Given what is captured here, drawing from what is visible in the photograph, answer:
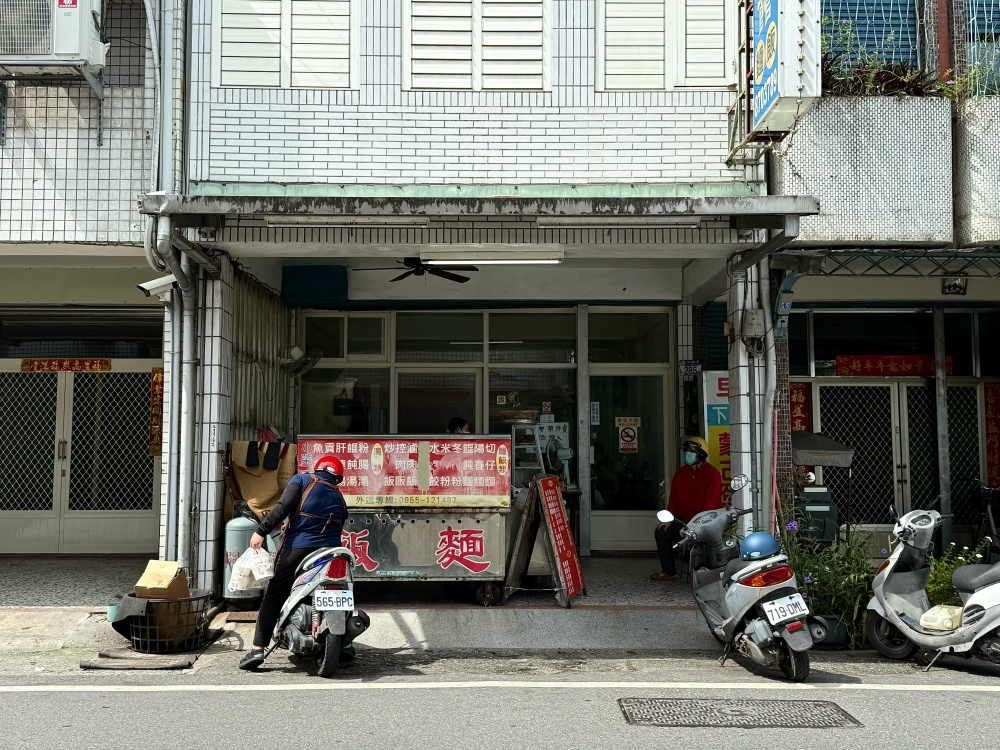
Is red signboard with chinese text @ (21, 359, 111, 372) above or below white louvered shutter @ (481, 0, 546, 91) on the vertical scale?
below

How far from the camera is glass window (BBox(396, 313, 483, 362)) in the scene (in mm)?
11539

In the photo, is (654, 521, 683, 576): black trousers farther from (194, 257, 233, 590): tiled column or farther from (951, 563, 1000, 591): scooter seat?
(194, 257, 233, 590): tiled column

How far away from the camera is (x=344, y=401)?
11.5 metres

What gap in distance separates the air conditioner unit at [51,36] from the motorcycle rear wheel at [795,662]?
7.62m

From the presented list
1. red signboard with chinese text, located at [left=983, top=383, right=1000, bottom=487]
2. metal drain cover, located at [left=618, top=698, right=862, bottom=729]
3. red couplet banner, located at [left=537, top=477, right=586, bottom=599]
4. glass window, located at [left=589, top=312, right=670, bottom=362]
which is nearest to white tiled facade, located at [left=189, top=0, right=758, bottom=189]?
red couplet banner, located at [left=537, top=477, right=586, bottom=599]

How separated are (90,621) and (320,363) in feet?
14.6

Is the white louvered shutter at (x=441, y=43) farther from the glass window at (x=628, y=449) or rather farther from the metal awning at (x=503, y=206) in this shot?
the glass window at (x=628, y=449)

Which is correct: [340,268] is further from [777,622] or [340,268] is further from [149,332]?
[777,622]

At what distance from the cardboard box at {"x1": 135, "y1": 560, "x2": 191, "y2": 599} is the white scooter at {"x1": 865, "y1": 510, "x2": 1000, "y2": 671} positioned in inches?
222

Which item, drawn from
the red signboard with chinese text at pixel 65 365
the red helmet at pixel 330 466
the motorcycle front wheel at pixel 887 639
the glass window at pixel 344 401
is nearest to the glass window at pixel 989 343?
the motorcycle front wheel at pixel 887 639

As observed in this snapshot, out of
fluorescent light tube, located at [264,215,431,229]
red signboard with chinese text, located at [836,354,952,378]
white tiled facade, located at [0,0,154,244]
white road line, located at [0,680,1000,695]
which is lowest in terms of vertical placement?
white road line, located at [0,680,1000,695]

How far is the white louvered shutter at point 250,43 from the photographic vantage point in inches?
330

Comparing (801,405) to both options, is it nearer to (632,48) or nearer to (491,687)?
(632,48)

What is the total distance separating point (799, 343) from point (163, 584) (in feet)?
26.6
